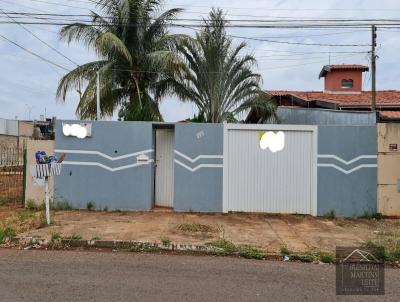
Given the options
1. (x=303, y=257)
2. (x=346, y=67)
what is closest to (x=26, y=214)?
(x=303, y=257)

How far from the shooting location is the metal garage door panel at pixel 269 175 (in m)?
11.5

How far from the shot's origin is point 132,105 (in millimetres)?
16453

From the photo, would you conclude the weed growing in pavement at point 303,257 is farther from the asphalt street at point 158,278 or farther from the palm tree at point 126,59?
the palm tree at point 126,59

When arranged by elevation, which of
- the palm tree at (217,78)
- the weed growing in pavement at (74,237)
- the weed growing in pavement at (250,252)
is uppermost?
the palm tree at (217,78)

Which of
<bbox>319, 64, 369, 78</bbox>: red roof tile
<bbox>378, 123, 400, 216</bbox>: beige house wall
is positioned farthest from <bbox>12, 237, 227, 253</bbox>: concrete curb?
<bbox>319, 64, 369, 78</bbox>: red roof tile

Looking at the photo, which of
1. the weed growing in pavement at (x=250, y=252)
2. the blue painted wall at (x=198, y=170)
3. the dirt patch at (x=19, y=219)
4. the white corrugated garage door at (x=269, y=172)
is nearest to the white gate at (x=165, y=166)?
the blue painted wall at (x=198, y=170)

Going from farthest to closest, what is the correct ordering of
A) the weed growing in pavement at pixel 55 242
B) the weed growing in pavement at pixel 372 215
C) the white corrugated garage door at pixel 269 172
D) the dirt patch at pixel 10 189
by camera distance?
the dirt patch at pixel 10 189 → the white corrugated garage door at pixel 269 172 → the weed growing in pavement at pixel 372 215 → the weed growing in pavement at pixel 55 242

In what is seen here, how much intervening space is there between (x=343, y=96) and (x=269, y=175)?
504 inches

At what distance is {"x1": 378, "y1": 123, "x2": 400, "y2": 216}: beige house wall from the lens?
37.1 feet

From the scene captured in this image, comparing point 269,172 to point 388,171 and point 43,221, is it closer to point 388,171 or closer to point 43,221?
point 388,171

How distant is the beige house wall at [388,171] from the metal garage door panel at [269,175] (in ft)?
6.08

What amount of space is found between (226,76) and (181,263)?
9176 mm

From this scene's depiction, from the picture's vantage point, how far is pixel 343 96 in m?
22.5

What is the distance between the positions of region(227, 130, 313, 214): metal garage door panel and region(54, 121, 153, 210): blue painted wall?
2.32 meters
